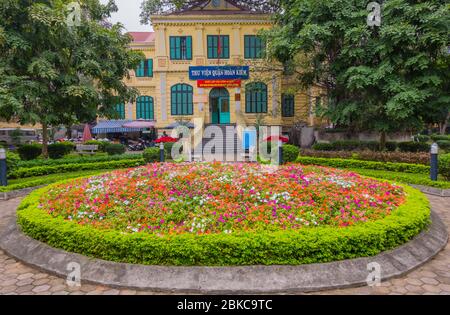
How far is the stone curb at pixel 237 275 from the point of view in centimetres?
469

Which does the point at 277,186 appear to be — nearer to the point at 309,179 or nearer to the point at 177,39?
the point at 309,179

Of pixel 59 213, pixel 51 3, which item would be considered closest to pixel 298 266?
pixel 59 213

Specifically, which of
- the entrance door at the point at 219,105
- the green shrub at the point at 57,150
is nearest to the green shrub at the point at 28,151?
the green shrub at the point at 57,150

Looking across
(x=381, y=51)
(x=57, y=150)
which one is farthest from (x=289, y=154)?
(x=57, y=150)

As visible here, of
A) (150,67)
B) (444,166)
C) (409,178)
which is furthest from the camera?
(150,67)

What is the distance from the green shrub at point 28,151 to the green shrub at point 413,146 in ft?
58.1

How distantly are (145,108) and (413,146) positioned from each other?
810 inches

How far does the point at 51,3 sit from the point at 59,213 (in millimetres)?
12364

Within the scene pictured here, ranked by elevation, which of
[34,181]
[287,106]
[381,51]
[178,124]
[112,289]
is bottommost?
[112,289]

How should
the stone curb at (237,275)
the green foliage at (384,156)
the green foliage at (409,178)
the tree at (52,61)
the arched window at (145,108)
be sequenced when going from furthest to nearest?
the arched window at (145,108) → the tree at (52,61) → the green foliage at (384,156) → the green foliage at (409,178) → the stone curb at (237,275)

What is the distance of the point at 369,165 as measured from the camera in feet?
46.5

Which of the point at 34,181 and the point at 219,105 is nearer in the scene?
the point at 34,181

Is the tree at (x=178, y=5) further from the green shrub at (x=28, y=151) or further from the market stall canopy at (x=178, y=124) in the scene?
the green shrub at (x=28, y=151)

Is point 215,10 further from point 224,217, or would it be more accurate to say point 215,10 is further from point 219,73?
point 224,217
